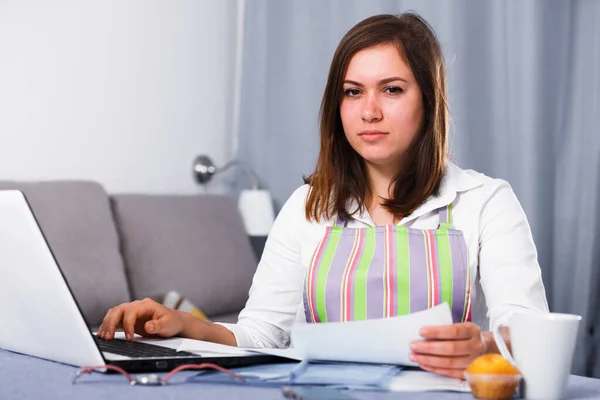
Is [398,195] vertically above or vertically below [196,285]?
above

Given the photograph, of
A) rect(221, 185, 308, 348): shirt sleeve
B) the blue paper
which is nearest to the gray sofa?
rect(221, 185, 308, 348): shirt sleeve

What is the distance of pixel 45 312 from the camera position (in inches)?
38.3

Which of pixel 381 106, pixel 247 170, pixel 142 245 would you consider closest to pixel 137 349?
pixel 381 106

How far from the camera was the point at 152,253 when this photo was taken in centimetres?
268

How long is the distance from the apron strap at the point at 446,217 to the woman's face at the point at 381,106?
137 millimetres

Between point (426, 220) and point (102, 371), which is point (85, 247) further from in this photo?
point (102, 371)

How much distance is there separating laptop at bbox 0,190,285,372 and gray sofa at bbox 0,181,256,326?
1.16 meters

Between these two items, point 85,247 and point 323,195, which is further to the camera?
point 85,247

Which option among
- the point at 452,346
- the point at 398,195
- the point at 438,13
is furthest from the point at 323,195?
the point at 438,13

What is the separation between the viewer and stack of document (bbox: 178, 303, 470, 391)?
922mm

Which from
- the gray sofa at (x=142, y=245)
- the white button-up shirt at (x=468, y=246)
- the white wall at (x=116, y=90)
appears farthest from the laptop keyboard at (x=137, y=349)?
the white wall at (x=116, y=90)

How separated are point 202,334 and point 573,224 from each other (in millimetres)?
1748

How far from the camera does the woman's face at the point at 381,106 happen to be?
1469 mm

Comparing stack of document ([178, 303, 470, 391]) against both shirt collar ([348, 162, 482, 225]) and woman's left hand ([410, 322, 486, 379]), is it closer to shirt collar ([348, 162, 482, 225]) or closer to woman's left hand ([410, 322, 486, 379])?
woman's left hand ([410, 322, 486, 379])
